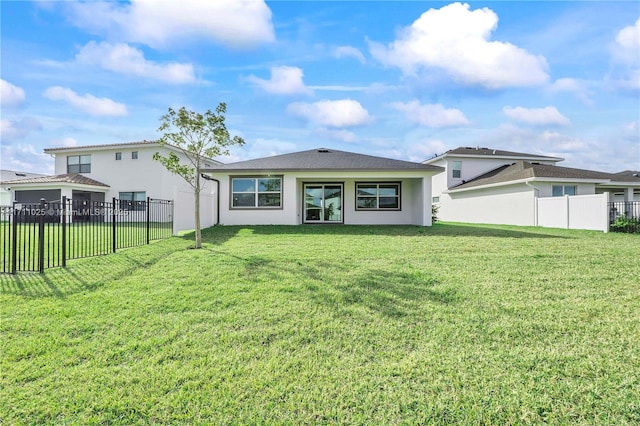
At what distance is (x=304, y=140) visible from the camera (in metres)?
23.4

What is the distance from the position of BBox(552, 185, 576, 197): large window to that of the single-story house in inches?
340

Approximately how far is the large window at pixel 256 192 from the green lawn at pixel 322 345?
31.1ft

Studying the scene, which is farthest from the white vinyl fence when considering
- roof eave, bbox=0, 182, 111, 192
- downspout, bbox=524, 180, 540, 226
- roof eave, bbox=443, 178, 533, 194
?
roof eave, bbox=0, 182, 111, 192

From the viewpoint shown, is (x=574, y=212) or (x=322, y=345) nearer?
(x=322, y=345)

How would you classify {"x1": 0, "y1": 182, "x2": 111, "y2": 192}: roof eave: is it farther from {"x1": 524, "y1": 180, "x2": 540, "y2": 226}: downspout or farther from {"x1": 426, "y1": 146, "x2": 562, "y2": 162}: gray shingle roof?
{"x1": 524, "y1": 180, "x2": 540, "y2": 226}: downspout

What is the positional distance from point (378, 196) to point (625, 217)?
1093cm

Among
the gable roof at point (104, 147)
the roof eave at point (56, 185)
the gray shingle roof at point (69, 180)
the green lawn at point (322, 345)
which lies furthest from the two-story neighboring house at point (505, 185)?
the gray shingle roof at point (69, 180)

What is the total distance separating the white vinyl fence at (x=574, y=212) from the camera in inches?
553

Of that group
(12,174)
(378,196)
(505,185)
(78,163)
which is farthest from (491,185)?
(12,174)

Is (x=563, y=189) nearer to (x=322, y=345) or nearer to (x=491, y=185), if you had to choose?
(x=491, y=185)

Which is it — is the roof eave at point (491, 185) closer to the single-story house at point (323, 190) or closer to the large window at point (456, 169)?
the large window at point (456, 169)

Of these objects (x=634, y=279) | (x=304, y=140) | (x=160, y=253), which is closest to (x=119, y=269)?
(x=160, y=253)

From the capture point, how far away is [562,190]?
18.6 meters

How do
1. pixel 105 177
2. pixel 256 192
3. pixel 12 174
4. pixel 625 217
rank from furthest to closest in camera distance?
1. pixel 12 174
2. pixel 105 177
3. pixel 256 192
4. pixel 625 217
